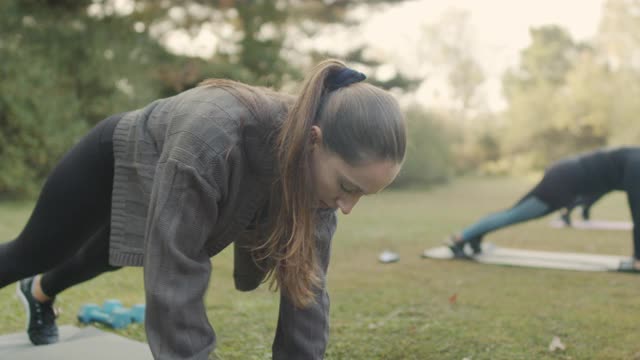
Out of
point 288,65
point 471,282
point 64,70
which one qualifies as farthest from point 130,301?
point 288,65

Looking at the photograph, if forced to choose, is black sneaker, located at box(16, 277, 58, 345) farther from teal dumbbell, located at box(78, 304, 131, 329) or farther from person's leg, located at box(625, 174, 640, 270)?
person's leg, located at box(625, 174, 640, 270)

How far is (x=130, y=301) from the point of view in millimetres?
4098

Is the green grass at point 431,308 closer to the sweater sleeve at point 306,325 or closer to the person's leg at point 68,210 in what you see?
the sweater sleeve at point 306,325

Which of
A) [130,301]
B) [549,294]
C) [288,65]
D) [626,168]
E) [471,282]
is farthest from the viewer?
[288,65]

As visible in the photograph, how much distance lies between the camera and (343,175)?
1.74m

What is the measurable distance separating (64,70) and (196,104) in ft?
31.3

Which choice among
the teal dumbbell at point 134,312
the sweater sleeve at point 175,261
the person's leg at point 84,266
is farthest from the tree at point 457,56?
the sweater sleeve at point 175,261

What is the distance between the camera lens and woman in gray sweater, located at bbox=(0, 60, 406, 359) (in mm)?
1728

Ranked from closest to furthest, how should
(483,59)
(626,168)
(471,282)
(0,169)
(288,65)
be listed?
1. (471,282)
2. (626,168)
3. (0,169)
4. (288,65)
5. (483,59)

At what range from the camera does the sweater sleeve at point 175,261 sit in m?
1.73

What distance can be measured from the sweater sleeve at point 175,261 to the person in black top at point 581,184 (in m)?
4.36

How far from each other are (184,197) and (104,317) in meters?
1.90

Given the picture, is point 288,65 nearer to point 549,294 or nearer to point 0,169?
point 0,169

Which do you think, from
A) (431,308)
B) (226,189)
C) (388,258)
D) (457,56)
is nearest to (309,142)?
(226,189)
